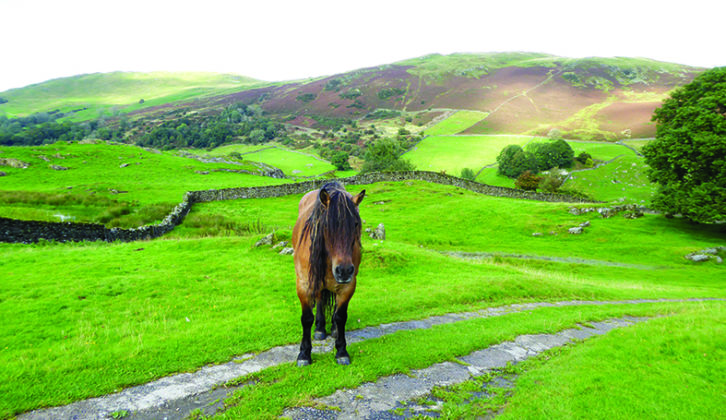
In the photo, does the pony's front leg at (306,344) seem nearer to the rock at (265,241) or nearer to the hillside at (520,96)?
the rock at (265,241)

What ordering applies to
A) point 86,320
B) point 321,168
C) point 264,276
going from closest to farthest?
point 86,320, point 264,276, point 321,168

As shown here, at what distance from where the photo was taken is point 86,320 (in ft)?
26.9

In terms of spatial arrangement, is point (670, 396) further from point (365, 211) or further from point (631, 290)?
point (365, 211)

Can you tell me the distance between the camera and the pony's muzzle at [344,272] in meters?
5.45

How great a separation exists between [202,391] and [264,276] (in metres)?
7.39

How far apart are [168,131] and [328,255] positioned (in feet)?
470

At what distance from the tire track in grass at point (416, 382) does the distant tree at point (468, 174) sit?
6614cm

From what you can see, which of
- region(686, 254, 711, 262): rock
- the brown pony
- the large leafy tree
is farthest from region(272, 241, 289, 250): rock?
the large leafy tree

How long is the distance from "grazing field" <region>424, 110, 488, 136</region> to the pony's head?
107m

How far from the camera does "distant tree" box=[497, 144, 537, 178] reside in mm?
68438

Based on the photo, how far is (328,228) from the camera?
5.83 meters

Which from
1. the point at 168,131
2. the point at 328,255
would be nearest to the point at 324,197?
the point at 328,255

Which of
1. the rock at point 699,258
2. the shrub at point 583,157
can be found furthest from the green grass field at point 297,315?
the shrub at point 583,157

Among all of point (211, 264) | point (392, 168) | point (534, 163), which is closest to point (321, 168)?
point (392, 168)
